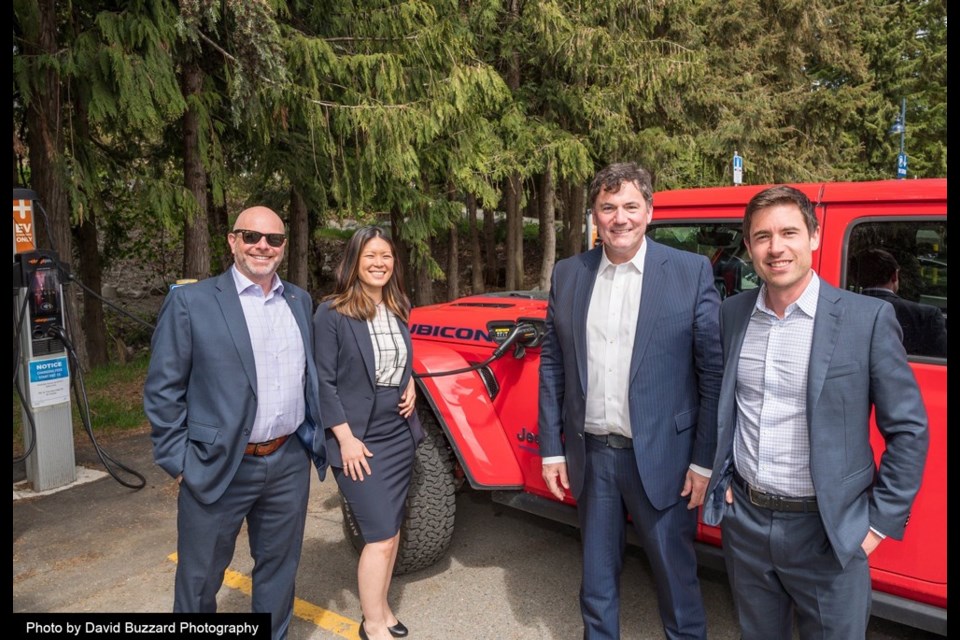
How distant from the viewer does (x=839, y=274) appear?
268 cm

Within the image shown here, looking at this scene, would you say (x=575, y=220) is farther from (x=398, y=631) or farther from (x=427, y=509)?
(x=398, y=631)

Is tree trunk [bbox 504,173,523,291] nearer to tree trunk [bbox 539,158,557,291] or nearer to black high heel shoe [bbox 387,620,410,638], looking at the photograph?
tree trunk [bbox 539,158,557,291]

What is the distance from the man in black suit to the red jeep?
0.07ft

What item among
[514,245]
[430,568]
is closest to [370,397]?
[430,568]

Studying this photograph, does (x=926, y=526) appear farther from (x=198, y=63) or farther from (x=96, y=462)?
(x=198, y=63)

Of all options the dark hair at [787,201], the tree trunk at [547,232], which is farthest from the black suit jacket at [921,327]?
the tree trunk at [547,232]

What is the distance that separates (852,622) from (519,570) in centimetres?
187

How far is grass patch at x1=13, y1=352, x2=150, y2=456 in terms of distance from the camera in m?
6.28

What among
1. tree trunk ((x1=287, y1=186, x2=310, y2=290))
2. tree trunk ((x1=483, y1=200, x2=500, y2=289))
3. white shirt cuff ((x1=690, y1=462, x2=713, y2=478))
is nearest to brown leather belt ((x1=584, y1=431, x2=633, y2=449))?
white shirt cuff ((x1=690, y1=462, x2=713, y2=478))

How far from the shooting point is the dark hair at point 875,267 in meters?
2.62

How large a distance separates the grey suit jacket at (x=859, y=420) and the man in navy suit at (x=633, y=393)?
44cm

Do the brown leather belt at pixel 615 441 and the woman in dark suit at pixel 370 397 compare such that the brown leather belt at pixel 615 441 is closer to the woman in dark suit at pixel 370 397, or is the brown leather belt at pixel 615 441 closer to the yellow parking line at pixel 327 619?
the woman in dark suit at pixel 370 397

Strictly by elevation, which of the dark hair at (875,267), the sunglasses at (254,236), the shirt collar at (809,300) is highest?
the sunglasses at (254,236)
